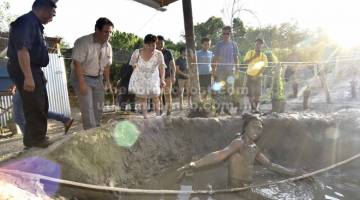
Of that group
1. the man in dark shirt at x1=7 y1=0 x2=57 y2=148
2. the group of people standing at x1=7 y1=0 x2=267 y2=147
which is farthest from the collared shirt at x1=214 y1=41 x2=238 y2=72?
the man in dark shirt at x1=7 y1=0 x2=57 y2=148

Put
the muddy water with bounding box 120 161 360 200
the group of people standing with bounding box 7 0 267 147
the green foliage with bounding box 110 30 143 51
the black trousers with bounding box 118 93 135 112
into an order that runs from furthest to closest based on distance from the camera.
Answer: the green foliage with bounding box 110 30 143 51
the black trousers with bounding box 118 93 135 112
the muddy water with bounding box 120 161 360 200
the group of people standing with bounding box 7 0 267 147

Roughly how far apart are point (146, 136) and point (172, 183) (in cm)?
73

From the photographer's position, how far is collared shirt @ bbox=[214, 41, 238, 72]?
7566 millimetres

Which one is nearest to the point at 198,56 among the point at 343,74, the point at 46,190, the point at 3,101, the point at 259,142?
the point at 259,142

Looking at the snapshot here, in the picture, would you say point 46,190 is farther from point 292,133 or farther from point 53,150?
point 292,133

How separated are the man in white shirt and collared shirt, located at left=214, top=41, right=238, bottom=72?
3256mm

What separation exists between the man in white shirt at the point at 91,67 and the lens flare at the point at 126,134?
431 millimetres

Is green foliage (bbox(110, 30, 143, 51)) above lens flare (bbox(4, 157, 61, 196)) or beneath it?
above

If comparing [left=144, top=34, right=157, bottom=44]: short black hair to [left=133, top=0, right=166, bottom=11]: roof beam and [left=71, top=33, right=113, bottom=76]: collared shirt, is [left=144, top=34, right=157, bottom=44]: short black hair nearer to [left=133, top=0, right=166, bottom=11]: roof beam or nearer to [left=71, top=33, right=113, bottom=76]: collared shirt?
[left=71, top=33, right=113, bottom=76]: collared shirt

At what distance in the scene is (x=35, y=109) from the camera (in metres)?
3.53

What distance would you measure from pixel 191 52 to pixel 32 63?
409cm

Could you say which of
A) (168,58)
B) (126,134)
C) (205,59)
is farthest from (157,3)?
(126,134)

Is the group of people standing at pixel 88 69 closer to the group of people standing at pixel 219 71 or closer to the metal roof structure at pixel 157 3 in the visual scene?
the group of people standing at pixel 219 71

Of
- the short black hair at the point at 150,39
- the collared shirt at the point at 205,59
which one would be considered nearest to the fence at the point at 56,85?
the collared shirt at the point at 205,59
